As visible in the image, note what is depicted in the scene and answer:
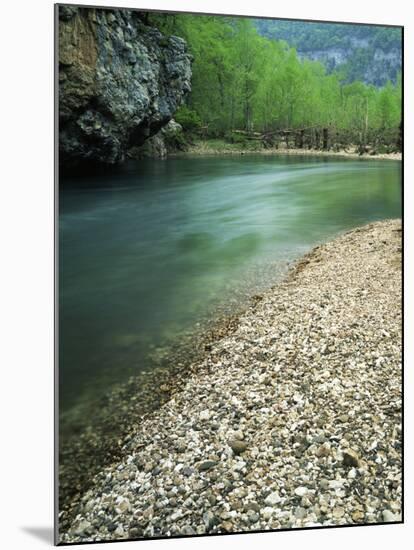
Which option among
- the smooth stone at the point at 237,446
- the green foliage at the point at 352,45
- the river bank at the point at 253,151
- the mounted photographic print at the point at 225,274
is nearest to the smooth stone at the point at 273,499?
the mounted photographic print at the point at 225,274

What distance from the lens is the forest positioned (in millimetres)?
4027

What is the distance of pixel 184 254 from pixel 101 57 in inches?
50.5

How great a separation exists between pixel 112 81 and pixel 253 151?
3.31 ft

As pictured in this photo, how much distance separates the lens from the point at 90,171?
386 centimetres

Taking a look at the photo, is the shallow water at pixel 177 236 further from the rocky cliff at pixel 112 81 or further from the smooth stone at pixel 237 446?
the smooth stone at pixel 237 446

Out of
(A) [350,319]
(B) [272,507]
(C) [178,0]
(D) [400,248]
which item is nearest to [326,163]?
(D) [400,248]

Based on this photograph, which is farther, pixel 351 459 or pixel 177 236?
pixel 177 236

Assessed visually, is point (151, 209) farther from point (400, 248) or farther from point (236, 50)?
point (400, 248)

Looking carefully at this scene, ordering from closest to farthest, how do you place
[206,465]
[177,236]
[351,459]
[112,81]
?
[206,465] < [351,459] < [177,236] < [112,81]

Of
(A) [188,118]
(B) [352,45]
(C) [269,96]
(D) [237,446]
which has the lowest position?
(D) [237,446]

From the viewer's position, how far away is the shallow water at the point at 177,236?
143 inches

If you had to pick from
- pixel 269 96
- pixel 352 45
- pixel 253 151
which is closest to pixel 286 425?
pixel 253 151

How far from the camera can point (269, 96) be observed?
14.1 ft

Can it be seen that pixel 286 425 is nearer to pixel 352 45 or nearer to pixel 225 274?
pixel 225 274
